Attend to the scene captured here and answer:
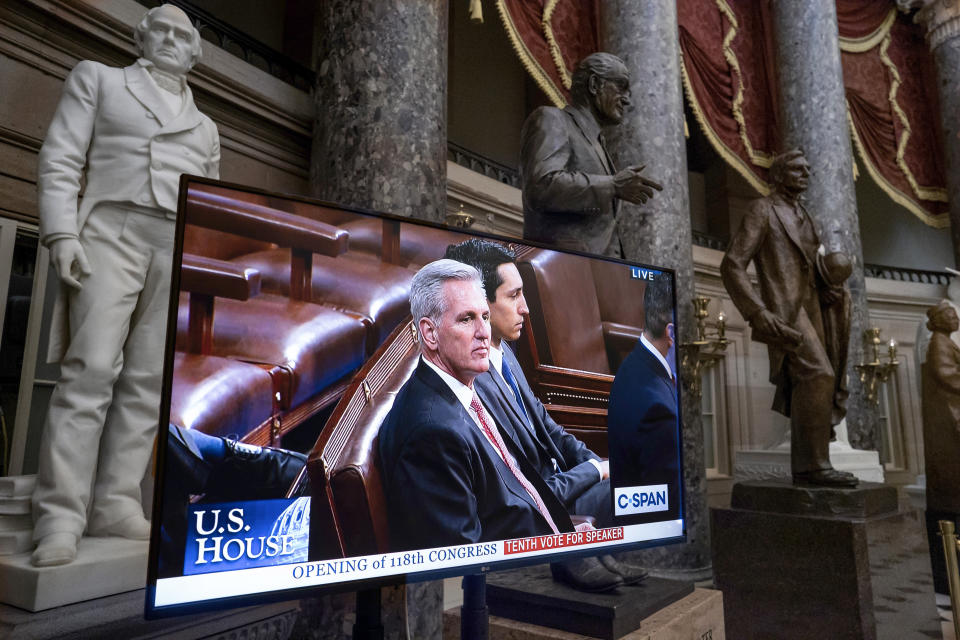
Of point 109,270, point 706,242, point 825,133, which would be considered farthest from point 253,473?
point 706,242

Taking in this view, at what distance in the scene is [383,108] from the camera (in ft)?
10.1

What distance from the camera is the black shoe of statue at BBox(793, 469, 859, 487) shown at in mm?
3035

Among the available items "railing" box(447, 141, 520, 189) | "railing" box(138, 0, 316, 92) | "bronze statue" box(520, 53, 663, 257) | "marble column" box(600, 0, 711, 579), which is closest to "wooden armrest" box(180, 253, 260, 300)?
"bronze statue" box(520, 53, 663, 257)

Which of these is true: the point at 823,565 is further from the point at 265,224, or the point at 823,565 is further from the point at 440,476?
the point at 265,224

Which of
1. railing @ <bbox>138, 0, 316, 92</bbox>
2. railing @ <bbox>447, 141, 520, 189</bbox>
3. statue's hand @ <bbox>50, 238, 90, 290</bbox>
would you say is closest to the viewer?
statue's hand @ <bbox>50, 238, 90, 290</bbox>

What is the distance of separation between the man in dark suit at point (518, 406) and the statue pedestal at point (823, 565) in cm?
177

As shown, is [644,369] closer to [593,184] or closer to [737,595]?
[593,184]

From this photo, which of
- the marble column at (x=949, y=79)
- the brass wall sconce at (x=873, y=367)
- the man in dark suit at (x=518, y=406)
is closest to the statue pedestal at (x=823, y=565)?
the man in dark suit at (x=518, y=406)

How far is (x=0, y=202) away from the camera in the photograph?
3162 millimetres

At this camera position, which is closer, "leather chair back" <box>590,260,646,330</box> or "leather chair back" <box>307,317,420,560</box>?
"leather chair back" <box>307,317,420,560</box>

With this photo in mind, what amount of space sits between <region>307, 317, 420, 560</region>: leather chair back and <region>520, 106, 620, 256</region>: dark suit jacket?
0.96 meters

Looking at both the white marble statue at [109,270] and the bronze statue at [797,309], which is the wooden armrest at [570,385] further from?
the bronze statue at [797,309]

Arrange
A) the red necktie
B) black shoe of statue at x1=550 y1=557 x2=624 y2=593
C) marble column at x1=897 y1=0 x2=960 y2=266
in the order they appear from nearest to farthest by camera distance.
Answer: the red necktie, black shoe of statue at x1=550 y1=557 x2=624 y2=593, marble column at x1=897 y1=0 x2=960 y2=266

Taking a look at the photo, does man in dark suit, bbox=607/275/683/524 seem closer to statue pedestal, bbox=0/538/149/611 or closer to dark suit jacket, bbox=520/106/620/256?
dark suit jacket, bbox=520/106/620/256
